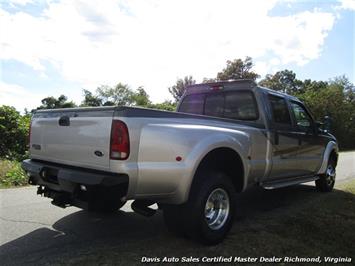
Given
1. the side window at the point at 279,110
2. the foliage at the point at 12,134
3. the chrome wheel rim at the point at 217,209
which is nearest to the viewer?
the chrome wheel rim at the point at 217,209

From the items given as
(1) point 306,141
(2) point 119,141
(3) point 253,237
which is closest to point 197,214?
(3) point 253,237

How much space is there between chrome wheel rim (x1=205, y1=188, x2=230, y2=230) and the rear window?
1609 millimetres

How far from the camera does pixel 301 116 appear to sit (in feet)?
22.6

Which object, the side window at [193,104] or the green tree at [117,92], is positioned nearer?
the side window at [193,104]

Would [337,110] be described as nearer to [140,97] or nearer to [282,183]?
[282,183]

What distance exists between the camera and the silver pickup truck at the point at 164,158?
3.68m

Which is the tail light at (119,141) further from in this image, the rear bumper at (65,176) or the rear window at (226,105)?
the rear window at (226,105)

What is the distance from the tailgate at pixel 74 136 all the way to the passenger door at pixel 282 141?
2917 millimetres

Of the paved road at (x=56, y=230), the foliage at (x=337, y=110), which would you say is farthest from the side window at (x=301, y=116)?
the foliage at (x=337, y=110)

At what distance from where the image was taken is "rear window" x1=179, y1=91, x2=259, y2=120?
5.82 m

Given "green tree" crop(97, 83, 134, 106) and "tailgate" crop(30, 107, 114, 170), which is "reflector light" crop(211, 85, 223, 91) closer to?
"tailgate" crop(30, 107, 114, 170)

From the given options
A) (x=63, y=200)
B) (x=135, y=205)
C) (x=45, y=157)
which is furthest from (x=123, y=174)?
(x=45, y=157)

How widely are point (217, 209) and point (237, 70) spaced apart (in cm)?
3877

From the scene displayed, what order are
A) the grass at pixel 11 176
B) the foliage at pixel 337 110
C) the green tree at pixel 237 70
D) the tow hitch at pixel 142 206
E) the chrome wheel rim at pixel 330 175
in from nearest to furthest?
the tow hitch at pixel 142 206 < the chrome wheel rim at pixel 330 175 < the grass at pixel 11 176 < the foliage at pixel 337 110 < the green tree at pixel 237 70
